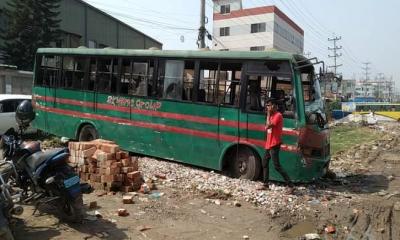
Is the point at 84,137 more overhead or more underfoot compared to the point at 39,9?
more underfoot

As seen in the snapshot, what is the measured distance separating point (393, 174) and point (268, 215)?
23.4ft

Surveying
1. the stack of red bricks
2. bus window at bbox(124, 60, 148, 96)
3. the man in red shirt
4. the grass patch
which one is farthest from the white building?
the stack of red bricks

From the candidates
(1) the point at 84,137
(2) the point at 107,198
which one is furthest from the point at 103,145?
(1) the point at 84,137

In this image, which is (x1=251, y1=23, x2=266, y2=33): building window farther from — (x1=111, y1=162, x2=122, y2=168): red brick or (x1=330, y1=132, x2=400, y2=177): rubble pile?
(x1=111, y1=162, x2=122, y2=168): red brick

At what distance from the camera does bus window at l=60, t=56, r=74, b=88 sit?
13289 mm

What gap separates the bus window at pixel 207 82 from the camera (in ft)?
34.1

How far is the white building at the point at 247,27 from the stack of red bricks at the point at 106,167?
52.8 metres

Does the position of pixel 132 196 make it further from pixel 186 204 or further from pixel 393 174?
pixel 393 174

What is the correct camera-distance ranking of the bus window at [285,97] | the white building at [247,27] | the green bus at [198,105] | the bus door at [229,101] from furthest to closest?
the white building at [247,27], the bus door at [229,101], the green bus at [198,105], the bus window at [285,97]

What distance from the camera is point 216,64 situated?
10.4 meters

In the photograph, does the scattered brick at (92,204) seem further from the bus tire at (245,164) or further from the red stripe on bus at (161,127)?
the bus tire at (245,164)

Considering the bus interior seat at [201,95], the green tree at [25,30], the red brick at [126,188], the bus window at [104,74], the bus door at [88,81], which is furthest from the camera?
the green tree at [25,30]

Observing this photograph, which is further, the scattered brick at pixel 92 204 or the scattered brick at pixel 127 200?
the scattered brick at pixel 127 200

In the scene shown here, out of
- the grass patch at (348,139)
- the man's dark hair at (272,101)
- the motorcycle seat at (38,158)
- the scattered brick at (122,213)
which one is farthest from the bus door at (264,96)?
the grass patch at (348,139)
